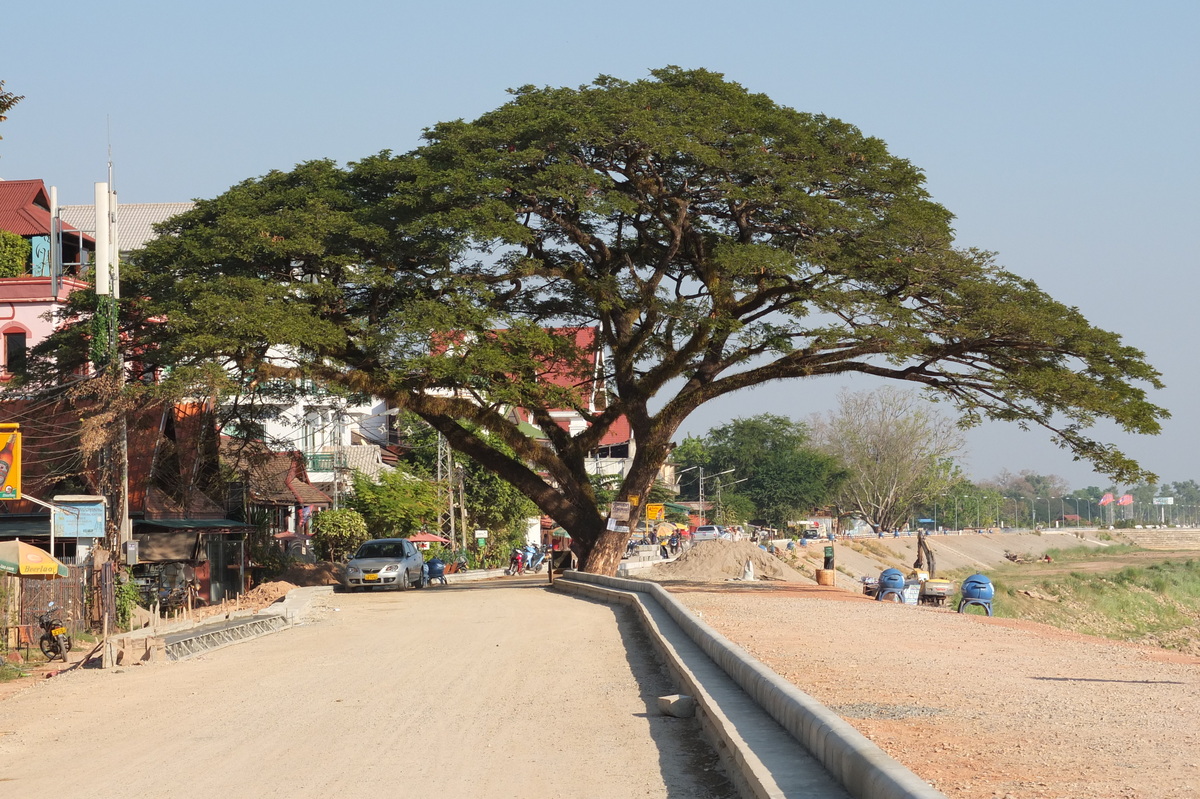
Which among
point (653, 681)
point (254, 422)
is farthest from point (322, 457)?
point (653, 681)

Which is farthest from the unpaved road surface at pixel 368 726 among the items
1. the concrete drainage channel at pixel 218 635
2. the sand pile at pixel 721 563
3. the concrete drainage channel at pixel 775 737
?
the sand pile at pixel 721 563

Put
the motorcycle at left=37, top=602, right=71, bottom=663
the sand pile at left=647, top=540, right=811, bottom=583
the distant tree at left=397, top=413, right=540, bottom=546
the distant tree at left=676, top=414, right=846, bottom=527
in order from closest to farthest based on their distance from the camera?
the motorcycle at left=37, top=602, right=71, bottom=663 → the sand pile at left=647, top=540, right=811, bottom=583 → the distant tree at left=397, top=413, right=540, bottom=546 → the distant tree at left=676, top=414, right=846, bottom=527

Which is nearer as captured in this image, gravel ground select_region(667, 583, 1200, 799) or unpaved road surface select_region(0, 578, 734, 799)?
gravel ground select_region(667, 583, 1200, 799)

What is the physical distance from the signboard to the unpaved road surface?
4407 millimetres

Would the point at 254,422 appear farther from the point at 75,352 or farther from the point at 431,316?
the point at 431,316

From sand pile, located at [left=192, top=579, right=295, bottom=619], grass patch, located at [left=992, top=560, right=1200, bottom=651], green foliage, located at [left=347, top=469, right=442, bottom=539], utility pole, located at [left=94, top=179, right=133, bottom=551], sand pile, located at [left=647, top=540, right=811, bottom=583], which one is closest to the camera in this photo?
utility pole, located at [left=94, top=179, right=133, bottom=551]

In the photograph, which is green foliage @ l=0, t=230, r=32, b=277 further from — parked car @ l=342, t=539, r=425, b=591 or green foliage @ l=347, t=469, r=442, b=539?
green foliage @ l=347, t=469, r=442, b=539

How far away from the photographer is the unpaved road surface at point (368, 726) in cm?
869

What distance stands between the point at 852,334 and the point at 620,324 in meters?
7.59

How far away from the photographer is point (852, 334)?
2781cm

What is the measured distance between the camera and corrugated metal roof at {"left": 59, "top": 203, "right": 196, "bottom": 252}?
179ft

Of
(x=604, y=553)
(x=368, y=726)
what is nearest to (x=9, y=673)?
(x=368, y=726)

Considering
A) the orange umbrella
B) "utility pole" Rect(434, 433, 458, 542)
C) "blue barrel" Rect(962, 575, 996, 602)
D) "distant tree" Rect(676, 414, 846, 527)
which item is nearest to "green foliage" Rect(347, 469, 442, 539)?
"utility pole" Rect(434, 433, 458, 542)

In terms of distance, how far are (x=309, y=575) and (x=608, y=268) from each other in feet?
48.5
